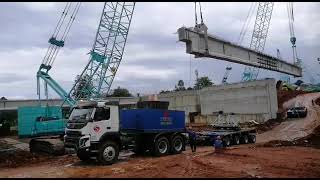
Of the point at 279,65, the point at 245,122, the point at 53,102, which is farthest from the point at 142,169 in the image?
the point at 53,102

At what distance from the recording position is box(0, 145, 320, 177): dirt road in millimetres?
17312

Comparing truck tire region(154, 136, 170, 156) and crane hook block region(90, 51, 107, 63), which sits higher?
Answer: crane hook block region(90, 51, 107, 63)

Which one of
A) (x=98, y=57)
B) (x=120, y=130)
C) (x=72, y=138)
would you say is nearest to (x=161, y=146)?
(x=120, y=130)

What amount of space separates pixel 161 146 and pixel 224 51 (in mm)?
10214

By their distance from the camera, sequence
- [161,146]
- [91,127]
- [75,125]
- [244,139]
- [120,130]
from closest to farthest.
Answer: [91,127] → [75,125] → [120,130] → [161,146] → [244,139]

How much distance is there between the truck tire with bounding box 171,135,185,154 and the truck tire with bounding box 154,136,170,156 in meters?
0.39

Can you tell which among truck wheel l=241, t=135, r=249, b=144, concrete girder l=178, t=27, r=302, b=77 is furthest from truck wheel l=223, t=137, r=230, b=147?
concrete girder l=178, t=27, r=302, b=77

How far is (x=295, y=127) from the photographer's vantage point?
145 feet

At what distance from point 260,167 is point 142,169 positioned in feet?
17.4

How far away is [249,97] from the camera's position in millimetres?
51781

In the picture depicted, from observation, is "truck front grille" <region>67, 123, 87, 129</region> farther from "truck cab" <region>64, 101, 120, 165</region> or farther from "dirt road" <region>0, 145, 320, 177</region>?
"dirt road" <region>0, 145, 320, 177</region>

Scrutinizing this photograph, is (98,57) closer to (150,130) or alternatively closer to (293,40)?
(150,130)

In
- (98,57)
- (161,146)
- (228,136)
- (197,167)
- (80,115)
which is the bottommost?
(197,167)

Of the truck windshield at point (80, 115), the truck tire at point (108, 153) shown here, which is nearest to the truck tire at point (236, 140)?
the truck tire at point (108, 153)
